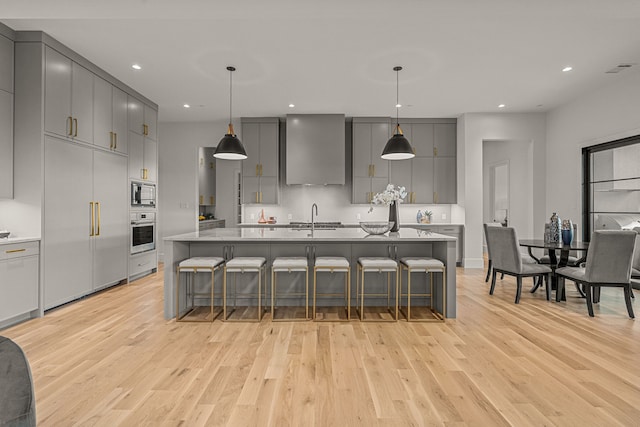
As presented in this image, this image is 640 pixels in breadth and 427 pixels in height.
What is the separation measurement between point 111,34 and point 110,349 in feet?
10.1

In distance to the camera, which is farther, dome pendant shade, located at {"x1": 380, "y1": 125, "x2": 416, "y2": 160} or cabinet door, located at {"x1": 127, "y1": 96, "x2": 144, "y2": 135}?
cabinet door, located at {"x1": 127, "y1": 96, "x2": 144, "y2": 135}

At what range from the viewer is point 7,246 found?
10.4 ft

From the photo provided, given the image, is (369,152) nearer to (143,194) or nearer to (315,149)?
(315,149)

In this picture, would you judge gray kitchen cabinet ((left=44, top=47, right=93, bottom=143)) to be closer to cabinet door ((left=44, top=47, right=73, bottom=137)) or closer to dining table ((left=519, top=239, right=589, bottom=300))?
cabinet door ((left=44, top=47, right=73, bottom=137))

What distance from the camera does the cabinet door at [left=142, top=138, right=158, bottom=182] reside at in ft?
18.4

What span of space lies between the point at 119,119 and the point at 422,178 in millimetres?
5330

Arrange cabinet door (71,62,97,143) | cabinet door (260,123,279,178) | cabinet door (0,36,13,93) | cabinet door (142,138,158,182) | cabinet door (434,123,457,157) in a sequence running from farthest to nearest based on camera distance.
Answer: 1. cabinet door (434,123,457,157)
2. cabinet door (260,123,279,178)
3. cabinet door (142,138,158,182)
4. cabinet door (71,62,97,143)
5. cabinet door (0,36,13,93)

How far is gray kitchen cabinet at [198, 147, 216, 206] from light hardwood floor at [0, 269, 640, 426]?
14.0ft

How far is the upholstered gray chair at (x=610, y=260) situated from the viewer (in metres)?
3.52

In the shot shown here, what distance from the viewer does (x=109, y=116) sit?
4.66m

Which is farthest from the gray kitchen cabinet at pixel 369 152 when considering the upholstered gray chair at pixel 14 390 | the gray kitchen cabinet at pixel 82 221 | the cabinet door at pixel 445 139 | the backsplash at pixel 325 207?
the upholstered gray chair at pixel 14 390

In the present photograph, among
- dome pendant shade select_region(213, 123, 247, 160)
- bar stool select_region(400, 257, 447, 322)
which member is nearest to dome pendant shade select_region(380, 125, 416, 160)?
bar stool select_region(400, 257, 447, 322)

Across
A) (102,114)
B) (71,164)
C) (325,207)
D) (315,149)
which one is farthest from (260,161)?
(71,164)

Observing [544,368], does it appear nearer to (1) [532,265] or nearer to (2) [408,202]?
(1) [532,265]
